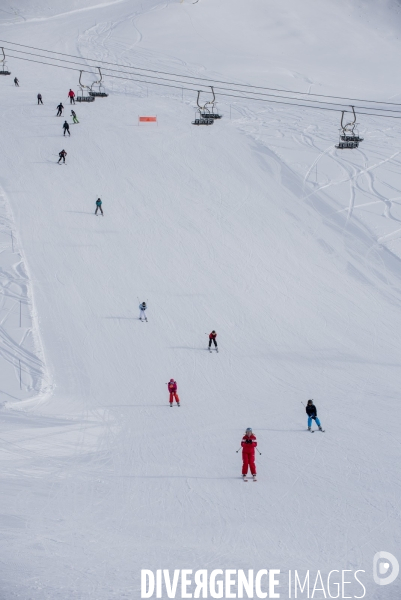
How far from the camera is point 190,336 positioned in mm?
21219

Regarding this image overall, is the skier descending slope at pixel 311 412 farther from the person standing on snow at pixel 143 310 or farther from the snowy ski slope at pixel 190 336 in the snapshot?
the person standing on snow at pixel 143 310

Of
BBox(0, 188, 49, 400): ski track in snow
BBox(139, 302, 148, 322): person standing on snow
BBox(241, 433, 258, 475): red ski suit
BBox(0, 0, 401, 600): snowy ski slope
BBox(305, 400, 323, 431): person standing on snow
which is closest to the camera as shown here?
BBox(0, 0, 401, 600): snowy ski slope

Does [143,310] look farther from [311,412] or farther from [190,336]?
[311,412]

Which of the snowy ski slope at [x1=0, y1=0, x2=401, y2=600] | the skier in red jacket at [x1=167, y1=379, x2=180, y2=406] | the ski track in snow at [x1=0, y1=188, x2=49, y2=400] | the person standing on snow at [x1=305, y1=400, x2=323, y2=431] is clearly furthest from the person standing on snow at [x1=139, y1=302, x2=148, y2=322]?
the person standing on snow at [x1=305, y1=400, x2=323, y2=431]

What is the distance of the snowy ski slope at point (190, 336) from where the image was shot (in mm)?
9914

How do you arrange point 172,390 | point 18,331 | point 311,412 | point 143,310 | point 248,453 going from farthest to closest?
1. point 143,310
2. point 18,331
3. point 172,390
4. point 311,412
5. point 248,453

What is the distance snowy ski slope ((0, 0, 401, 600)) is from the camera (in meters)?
9.91

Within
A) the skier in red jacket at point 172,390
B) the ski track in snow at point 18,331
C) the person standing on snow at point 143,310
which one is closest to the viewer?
the skier in red jacket at point 172,390

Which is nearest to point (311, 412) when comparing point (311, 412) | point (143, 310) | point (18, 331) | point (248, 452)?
point (311, 412)

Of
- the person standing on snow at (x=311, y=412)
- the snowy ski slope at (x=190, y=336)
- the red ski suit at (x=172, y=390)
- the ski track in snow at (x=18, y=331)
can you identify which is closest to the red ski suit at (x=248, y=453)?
the snowy ski slope at (x=190, y=336)

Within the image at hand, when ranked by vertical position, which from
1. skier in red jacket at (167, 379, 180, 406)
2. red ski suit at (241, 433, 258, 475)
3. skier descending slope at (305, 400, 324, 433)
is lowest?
red ski suit at (241, 433, 258, 475)

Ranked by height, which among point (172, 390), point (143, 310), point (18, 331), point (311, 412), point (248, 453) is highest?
point (143, 310)

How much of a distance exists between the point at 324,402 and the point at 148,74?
4161 cm

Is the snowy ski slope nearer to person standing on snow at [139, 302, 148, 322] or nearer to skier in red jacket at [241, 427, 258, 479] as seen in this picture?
skier in red jacket at [241, 427, 258, 479]
